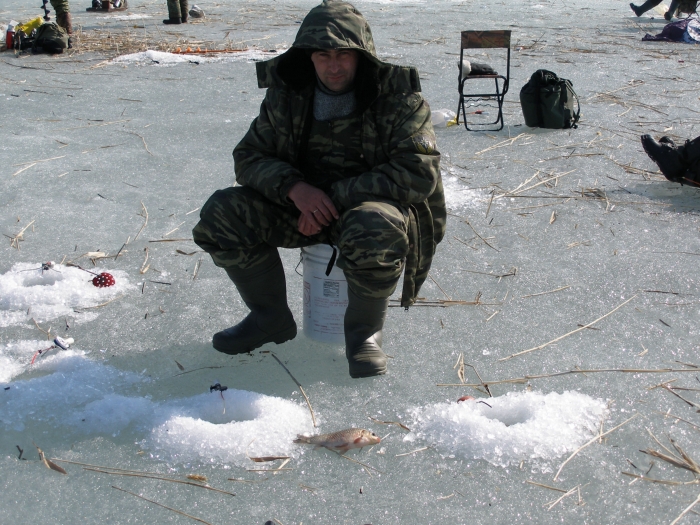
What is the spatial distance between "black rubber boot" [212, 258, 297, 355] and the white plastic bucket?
95mm

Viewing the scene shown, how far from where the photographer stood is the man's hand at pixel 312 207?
2.34 m

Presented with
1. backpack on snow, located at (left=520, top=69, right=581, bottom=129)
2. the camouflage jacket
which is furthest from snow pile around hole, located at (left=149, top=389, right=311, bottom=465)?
backpack on snow, located at (left=520, top=69, right=581, bottom=129)

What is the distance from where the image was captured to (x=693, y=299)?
116 inches

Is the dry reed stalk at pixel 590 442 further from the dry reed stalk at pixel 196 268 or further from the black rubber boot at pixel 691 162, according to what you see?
the black rubber boot at pixel 691 162

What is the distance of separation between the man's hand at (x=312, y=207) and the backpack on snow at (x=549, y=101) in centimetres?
347

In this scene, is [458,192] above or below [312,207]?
below

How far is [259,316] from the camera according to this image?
2.56m

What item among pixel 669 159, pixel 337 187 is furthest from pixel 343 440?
pixel 669 159

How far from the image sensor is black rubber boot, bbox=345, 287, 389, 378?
240cm

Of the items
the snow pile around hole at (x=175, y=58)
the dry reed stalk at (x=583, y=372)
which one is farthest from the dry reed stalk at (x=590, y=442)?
the snow pile around hole at (x=175, y=58)

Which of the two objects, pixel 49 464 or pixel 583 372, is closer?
pixel 49 464

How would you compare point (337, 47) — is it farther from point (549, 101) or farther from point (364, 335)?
point (549, 101)

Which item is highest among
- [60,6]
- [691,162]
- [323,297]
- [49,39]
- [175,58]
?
[60,6]

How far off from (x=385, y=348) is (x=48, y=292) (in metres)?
1.46
